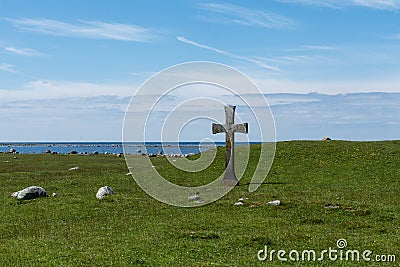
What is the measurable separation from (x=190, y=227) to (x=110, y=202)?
29.5 ft

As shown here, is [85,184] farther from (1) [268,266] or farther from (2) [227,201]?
(1) [268,266]

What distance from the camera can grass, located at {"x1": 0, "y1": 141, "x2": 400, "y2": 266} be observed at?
19.2 metres

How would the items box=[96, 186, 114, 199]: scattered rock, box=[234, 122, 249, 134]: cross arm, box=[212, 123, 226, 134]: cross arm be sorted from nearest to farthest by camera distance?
box=[96, 186, 114, 199]: scattered rock
box=[234, 122, 249, 134]: cross arm
box=[212, 123, 226, 134]: cross arm

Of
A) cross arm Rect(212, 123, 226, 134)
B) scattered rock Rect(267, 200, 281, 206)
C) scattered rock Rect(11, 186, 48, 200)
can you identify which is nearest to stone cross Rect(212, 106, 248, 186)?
cross arm Rect(212, 123, 226, 134)

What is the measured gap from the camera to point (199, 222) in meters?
26.2

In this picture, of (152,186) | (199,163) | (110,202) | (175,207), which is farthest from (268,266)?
(199,163)

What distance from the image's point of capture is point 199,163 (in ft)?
191

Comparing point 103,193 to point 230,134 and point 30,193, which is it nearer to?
point 30,193

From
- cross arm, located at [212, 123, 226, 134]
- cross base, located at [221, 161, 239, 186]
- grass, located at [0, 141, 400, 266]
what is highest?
cross arm, located at [212, 123, 226, 134]

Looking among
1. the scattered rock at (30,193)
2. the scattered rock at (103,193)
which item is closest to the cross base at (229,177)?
the scattered rock at (103,193)

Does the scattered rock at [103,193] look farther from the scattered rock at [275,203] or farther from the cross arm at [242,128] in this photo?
the cross arm at [242,128]

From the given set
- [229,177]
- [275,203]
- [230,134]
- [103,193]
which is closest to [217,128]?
[230,134]

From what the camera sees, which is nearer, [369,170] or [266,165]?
[369,170]

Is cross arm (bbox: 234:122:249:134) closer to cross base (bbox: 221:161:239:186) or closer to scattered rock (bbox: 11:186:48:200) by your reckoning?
cross base (bbox: 221:161:239:186)
